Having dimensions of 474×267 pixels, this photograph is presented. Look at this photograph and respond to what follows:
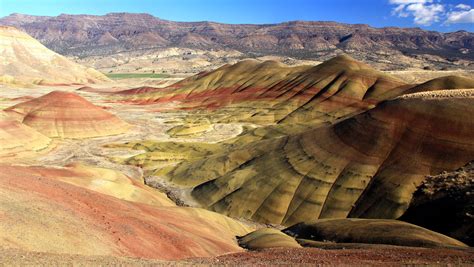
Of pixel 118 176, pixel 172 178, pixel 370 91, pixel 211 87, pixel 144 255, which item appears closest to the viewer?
pixel 144 255

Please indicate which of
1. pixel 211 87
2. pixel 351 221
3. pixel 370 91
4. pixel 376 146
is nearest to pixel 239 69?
pixel 211 87

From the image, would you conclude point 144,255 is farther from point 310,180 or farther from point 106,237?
point 310,180

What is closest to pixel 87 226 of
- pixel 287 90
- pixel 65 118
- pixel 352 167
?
pixel 352 167

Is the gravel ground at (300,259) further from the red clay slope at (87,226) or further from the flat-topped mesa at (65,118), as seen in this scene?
the flat-topped mesa at (65,118)

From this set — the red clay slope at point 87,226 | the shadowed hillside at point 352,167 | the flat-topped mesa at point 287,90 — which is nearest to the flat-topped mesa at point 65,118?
the flat-topped mesa at point 287,90

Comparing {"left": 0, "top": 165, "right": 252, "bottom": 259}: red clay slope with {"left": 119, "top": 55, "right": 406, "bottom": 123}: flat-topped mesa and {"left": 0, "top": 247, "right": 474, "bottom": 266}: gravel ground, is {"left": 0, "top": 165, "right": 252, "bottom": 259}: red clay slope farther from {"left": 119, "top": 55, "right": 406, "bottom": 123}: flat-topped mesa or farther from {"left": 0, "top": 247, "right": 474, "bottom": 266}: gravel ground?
{"left": 119, "top": 55, "right": 406, "bottom": 123}: flat-topped mesa

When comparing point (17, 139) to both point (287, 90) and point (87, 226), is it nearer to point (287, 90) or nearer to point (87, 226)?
point (87, 226)
